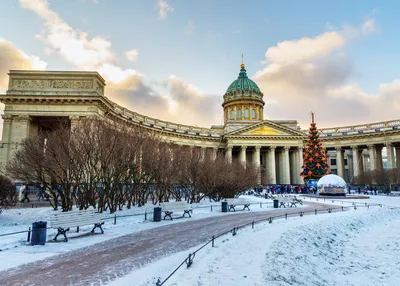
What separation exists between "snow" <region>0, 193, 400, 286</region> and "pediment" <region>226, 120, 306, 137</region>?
4439 centimetres

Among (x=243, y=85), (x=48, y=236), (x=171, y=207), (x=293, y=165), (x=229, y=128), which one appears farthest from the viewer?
(x=243, y=85)

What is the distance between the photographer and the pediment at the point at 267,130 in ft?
197

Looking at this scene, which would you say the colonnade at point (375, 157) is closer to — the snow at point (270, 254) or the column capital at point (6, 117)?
the snow at point (270, 254)

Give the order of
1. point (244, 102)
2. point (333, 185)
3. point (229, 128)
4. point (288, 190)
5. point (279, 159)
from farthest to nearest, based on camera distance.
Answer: point (244, 102) → point (279, 159) → point (229, 128) → point (288, 190) → point (333, 185)

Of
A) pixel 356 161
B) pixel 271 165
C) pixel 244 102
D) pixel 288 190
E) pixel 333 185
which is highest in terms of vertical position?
pixel 244 102

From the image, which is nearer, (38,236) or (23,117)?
(38,236)

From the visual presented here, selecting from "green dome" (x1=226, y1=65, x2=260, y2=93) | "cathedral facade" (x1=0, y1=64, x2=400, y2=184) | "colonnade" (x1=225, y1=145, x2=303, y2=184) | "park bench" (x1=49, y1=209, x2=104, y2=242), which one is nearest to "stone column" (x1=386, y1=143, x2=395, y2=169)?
"cathedral facade" (x1=0, y1=64, x2=400, y2=184)

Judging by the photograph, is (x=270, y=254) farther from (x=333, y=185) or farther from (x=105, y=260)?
(x=333, y=185)

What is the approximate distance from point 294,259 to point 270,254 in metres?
0.96

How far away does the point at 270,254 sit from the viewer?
8.59 metres

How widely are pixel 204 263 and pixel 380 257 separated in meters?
8.18

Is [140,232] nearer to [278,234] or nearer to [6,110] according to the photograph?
[278,234]

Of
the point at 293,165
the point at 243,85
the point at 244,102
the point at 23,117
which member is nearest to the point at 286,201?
the point at 23,117

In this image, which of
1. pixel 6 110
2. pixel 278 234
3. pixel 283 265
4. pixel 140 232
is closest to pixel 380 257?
pixel 278 234
